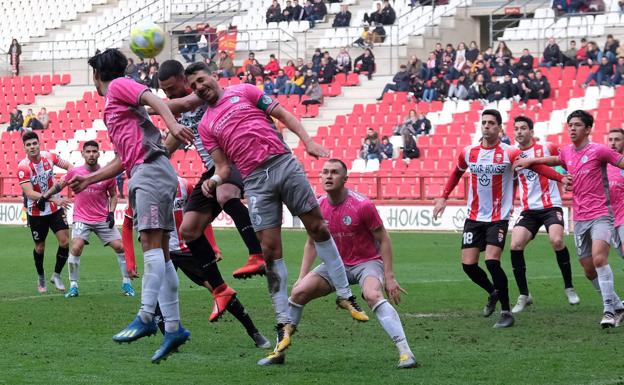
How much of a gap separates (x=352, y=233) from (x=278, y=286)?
79 centimetres

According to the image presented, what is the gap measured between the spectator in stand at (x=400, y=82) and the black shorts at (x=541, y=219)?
67.3 ft

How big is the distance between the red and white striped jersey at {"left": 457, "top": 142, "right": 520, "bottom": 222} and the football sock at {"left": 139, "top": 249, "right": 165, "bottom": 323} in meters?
4.37

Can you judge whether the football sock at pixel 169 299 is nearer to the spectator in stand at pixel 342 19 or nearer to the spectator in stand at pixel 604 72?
the spectator in stand at pixel 604 72

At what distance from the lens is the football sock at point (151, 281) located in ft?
29.3

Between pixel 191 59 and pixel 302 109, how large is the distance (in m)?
6.17

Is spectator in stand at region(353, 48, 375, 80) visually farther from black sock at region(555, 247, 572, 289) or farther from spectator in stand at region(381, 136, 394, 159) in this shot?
black sock at region(555, 247, 572, 289)

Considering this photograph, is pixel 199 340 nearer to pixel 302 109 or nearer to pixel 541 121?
pixel 541 121

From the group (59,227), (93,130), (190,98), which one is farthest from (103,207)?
(93,130)

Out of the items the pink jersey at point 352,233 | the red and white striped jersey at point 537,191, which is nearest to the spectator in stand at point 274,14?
the red and white striped jersey at point 537,191

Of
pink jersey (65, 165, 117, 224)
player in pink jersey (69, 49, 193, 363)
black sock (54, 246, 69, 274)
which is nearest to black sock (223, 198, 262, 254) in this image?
player in pink jersey (69, 49, 193, 363)

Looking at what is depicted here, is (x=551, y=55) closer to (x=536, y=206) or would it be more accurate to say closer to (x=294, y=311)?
(x=536, y=206)

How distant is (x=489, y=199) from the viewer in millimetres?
12383

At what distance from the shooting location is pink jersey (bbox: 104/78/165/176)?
9.05 m

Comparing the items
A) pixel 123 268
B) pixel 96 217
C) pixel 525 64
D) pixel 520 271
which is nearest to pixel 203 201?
pixel 520 271
